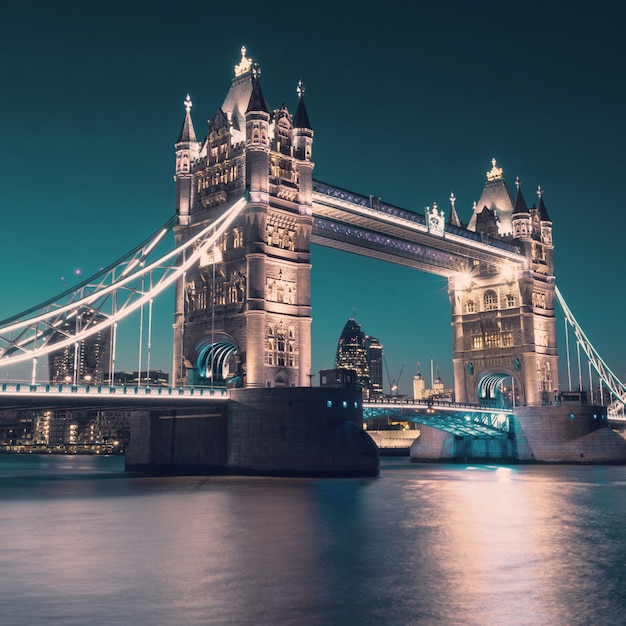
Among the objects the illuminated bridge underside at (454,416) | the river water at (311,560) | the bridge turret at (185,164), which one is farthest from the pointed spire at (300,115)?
the river water at (311,560)

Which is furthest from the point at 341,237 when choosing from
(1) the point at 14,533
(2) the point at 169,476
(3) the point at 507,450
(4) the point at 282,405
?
(1) the point at 14,533

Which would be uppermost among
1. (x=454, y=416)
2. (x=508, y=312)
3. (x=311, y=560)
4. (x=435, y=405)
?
(x=508, y=312)

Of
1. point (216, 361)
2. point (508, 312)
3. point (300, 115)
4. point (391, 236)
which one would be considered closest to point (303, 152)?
point (300, 115)

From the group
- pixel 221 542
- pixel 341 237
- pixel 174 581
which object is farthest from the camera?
Result: pixel 341 237

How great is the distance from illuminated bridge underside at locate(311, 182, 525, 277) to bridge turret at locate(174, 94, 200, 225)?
448 inches

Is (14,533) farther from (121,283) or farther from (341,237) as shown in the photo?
(341,237)

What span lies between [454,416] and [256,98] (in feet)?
138

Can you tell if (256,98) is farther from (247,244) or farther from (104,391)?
(104,391)

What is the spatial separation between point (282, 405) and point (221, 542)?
31.7m

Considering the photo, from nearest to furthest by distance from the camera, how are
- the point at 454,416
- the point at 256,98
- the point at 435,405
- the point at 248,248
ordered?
1. the point at 248,248
2. the point at 256,98
3. the point at 435,405
4. the point at 454,416

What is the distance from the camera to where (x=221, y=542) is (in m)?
24.5

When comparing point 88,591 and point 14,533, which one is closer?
point 88,591

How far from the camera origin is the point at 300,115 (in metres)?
68.7

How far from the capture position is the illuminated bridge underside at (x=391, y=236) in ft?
232
